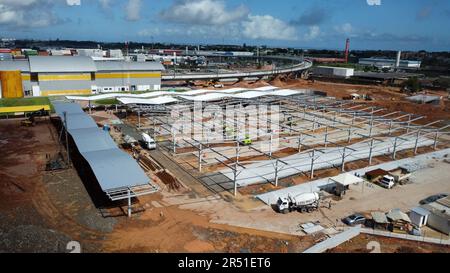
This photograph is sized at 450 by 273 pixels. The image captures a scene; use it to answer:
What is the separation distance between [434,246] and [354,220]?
3.38 m

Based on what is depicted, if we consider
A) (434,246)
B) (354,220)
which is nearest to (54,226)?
(354,220)

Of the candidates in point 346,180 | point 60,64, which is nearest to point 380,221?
point 346,180

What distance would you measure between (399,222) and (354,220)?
6.80 ft

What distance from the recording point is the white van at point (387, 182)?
20.3 meters

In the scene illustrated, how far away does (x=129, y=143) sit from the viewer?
26094mm

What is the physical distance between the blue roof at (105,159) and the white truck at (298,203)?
6.92m

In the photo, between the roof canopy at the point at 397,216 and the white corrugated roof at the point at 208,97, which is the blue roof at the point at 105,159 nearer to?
the roof canopy at the point at 397,216

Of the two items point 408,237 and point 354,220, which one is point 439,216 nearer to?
point 408,237

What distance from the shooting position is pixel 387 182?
2033cm

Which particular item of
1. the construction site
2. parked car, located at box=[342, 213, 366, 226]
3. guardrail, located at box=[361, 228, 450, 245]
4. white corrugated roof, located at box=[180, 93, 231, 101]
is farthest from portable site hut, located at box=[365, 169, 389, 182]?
white corrugated roof, located at box=[180, 93, 231, 101]

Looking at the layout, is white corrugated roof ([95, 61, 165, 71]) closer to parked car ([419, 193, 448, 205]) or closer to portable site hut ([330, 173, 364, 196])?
portable site hut ([330, 173, 364, 196])

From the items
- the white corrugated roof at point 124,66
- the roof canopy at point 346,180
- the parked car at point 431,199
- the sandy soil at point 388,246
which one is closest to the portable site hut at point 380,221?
the sandy soil at point 388,246

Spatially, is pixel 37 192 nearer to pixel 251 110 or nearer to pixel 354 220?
pixel 354 220

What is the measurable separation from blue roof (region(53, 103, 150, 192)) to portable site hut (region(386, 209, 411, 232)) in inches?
472
